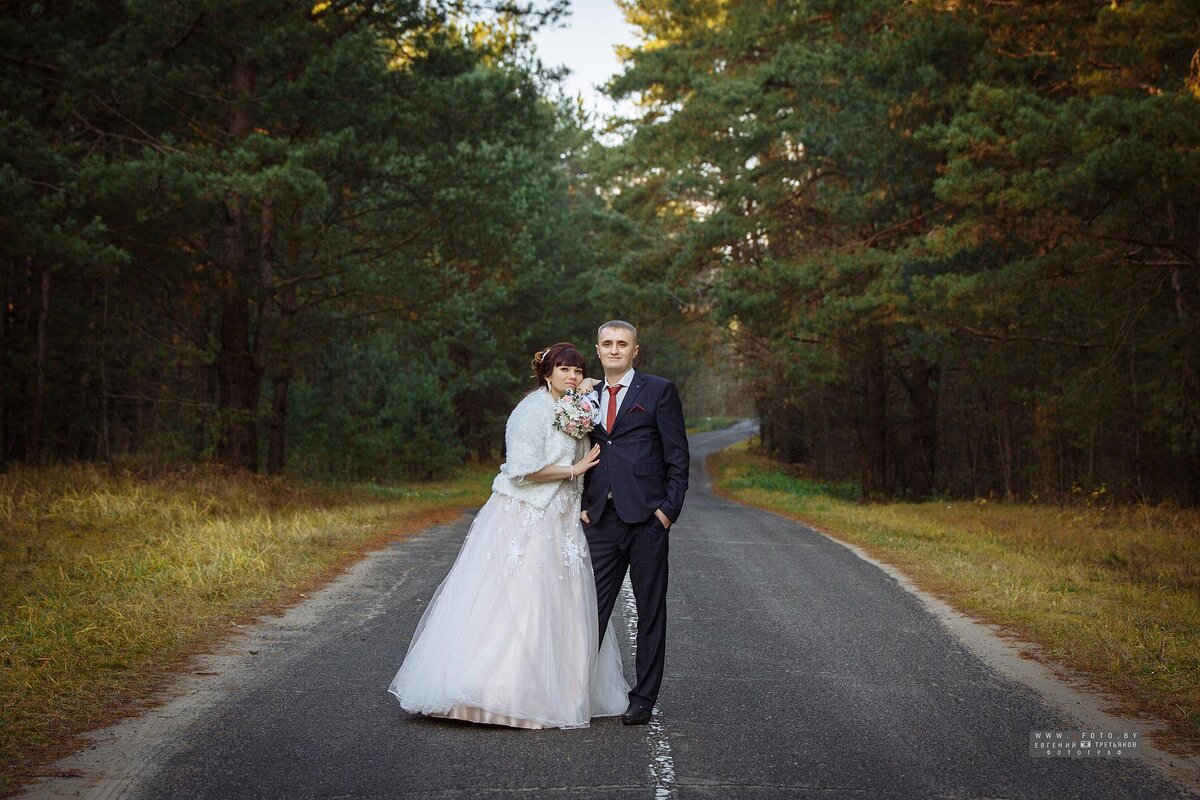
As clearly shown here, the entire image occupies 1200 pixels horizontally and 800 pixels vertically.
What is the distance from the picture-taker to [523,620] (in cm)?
620

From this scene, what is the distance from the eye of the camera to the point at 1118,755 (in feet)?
18.8

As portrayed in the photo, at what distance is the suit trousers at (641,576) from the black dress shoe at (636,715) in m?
0.03

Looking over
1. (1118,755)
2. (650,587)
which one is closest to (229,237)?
(650,587)

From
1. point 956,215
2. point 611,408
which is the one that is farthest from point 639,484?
point 956,215

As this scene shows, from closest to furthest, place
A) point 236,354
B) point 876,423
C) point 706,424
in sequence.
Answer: point 236,354
point 876,423
point 706,424

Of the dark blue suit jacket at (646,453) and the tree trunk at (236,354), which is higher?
the tree trunk at (236,354)

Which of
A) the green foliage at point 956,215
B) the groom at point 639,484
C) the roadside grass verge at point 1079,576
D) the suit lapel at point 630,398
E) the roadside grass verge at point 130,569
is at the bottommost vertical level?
the roadside grass verge at point 1079,576

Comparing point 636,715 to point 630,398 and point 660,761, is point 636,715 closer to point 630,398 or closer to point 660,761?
point 660,761

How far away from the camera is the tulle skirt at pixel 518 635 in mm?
6051

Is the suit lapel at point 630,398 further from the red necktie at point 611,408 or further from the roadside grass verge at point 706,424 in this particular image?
the roadside grass verge at point 706,424

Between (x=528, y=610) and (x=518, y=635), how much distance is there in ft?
0.49

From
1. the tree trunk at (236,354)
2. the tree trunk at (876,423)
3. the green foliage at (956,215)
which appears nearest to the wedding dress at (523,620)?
the green foliage at (956,215)

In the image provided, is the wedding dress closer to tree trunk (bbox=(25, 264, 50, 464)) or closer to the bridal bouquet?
the bridal bouquet

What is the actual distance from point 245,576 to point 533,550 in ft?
19.1
